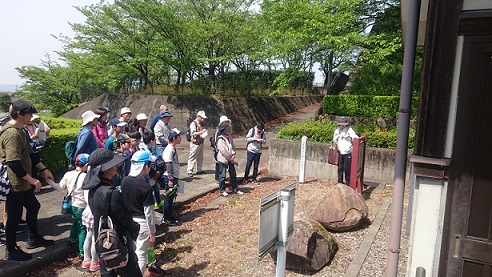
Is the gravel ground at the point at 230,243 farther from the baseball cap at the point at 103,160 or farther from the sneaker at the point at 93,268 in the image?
the baseball cap at the point at 103,160

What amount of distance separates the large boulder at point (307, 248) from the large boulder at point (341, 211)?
0.97 metres

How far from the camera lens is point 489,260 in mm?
2725

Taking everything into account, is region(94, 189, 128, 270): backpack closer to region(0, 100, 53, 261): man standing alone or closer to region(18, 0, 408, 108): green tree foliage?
region(0, 100, 53, 261): man standing alone

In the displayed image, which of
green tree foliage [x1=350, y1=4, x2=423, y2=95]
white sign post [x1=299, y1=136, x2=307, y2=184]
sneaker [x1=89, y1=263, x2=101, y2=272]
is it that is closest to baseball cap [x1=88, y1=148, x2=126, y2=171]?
sneaker [x1=89, y1=263, x2=101, y2=272]

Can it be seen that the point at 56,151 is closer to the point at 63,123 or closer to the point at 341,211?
the point at 63,123

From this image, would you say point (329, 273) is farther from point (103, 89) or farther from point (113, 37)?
point (103, 89)

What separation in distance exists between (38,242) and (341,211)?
4635 millimetres

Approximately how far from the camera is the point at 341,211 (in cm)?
577

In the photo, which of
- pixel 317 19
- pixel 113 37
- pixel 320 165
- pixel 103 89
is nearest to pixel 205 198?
pixel 320 165

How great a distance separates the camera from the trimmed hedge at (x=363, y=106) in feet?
46.7

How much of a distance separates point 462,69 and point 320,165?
7.63m

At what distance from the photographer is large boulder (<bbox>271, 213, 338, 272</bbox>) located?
179 inches

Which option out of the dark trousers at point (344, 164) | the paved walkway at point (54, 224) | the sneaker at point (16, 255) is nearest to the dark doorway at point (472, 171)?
the paved walkway at point (54, 224)

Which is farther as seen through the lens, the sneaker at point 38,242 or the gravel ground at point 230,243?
the sneaker at point 38,242
